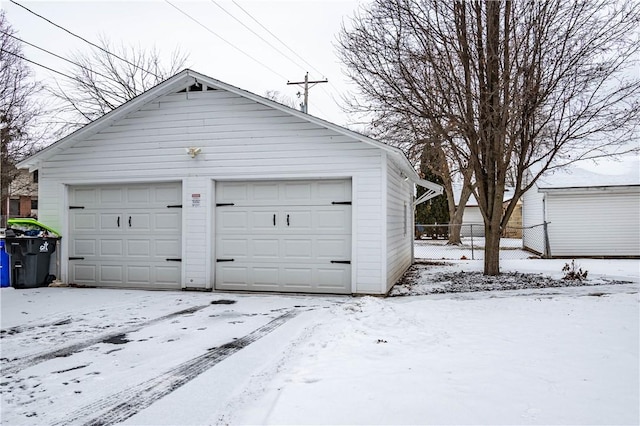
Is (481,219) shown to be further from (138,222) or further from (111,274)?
(111,274)

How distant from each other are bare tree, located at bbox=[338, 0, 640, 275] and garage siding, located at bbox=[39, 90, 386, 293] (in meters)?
2.61

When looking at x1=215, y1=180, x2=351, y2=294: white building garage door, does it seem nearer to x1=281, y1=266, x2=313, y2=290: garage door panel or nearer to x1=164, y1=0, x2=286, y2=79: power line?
x1=281, y1=266, x2=313, y2=290: garage door panel

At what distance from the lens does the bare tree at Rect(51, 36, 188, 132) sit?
2212 centimetres

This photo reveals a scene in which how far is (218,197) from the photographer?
8.84 m

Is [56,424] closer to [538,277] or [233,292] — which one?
[233,292]

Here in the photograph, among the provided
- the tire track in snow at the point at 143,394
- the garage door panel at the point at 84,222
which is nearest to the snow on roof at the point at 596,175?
the garage door panel at the point at 84,222

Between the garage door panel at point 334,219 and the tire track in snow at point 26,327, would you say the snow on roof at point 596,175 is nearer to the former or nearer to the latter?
the garage door panel at point 334,219

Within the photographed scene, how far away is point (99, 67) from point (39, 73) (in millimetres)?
2906

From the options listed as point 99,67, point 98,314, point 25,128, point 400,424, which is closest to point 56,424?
point 400,424

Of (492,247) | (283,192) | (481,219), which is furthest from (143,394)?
(481,219)

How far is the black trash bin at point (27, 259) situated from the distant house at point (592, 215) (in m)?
14.4

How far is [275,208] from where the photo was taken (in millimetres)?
8594

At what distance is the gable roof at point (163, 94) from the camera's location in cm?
797

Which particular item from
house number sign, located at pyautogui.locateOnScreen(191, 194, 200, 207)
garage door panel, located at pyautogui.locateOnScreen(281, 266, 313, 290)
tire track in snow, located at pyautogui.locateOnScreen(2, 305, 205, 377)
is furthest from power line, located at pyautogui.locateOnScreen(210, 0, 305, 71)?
tire track in snow, located at pyautogui.locateOnScreen(2, 305, 205, 377)
